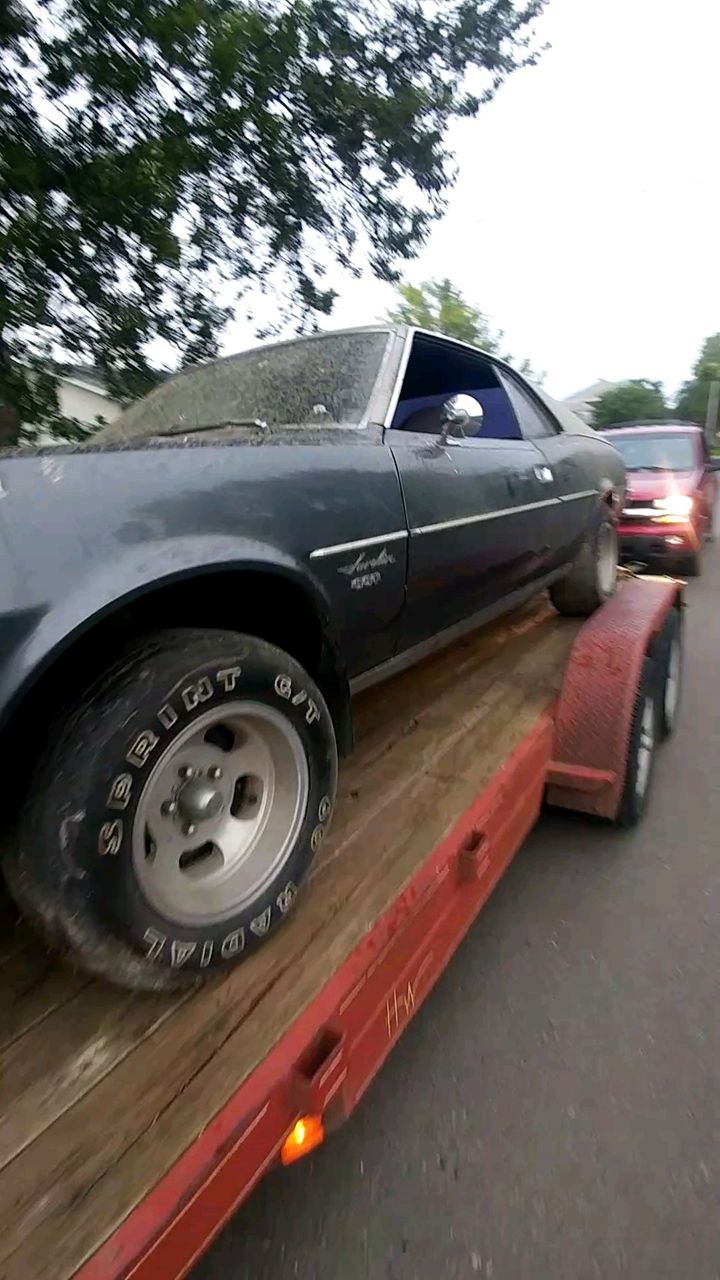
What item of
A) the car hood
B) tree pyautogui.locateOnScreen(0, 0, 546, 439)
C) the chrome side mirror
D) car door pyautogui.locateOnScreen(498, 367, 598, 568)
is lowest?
the car hood

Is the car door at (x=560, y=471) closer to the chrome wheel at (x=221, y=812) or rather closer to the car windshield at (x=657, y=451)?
the chrome wheel at (x=221, y=812)

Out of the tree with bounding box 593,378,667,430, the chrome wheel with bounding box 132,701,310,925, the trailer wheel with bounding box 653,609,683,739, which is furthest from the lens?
the tree with bounding box 593,378,667,430

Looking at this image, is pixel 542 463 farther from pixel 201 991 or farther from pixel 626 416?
pixel 626 416

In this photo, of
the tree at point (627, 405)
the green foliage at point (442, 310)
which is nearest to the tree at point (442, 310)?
the green foliage at point (442, 310)

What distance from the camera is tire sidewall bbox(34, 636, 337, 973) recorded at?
1243 millimetres

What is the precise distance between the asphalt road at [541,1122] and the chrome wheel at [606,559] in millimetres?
2163

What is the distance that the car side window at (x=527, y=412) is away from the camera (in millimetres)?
3617

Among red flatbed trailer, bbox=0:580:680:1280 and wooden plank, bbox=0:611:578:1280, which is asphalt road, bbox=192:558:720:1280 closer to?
red flatbed trailer, bbox=0:580:680:1280

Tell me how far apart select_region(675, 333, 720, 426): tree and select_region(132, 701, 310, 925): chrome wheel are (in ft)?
180

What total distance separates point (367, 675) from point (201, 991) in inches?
40.8

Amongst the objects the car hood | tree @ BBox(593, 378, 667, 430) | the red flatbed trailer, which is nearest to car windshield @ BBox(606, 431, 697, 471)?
the car hood

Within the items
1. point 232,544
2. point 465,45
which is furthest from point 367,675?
point 465,45

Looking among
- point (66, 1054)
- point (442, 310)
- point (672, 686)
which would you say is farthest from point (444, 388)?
point (442, 310)

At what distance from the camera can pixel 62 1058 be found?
4.30ft
